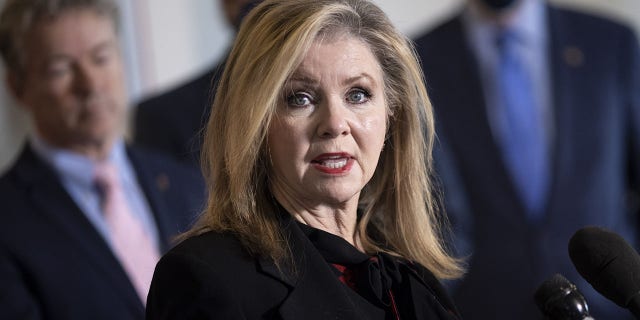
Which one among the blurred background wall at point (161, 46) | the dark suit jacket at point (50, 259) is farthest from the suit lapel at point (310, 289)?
the blurred background wall at point (161, 46)

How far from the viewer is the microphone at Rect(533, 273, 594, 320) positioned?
169 centimetres

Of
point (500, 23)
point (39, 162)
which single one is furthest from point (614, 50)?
point (39, 162)

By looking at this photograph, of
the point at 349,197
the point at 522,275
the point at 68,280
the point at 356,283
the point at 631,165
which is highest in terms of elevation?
the point at 349,197

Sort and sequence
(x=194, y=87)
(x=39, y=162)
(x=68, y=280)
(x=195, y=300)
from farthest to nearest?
(x=194, y=87) < (x=39, y=162) < (x=68, y=280) < (x=195, y=300)

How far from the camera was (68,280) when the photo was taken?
2787mm

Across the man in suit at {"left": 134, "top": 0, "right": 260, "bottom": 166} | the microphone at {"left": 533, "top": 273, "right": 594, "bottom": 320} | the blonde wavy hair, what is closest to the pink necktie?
the man in suit at {"left": 134, "top": 0, "right": 260, "bottom": 166}

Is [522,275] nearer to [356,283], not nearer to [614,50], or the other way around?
[614,50]

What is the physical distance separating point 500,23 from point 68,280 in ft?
6.00

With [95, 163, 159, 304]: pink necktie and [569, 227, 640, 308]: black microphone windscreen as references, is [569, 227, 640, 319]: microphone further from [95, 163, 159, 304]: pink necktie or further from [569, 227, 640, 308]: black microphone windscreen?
[95, 163, 159, 304]: pink necktie

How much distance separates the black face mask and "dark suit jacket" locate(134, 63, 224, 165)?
1.02m

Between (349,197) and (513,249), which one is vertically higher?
(349,197)

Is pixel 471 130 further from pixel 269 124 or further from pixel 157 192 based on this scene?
pixel 269 124

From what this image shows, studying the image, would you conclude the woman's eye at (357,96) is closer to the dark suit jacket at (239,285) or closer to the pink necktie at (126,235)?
the dark suit jacket at (239,285)

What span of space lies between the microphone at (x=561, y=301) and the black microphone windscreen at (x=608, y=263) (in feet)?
0.16
